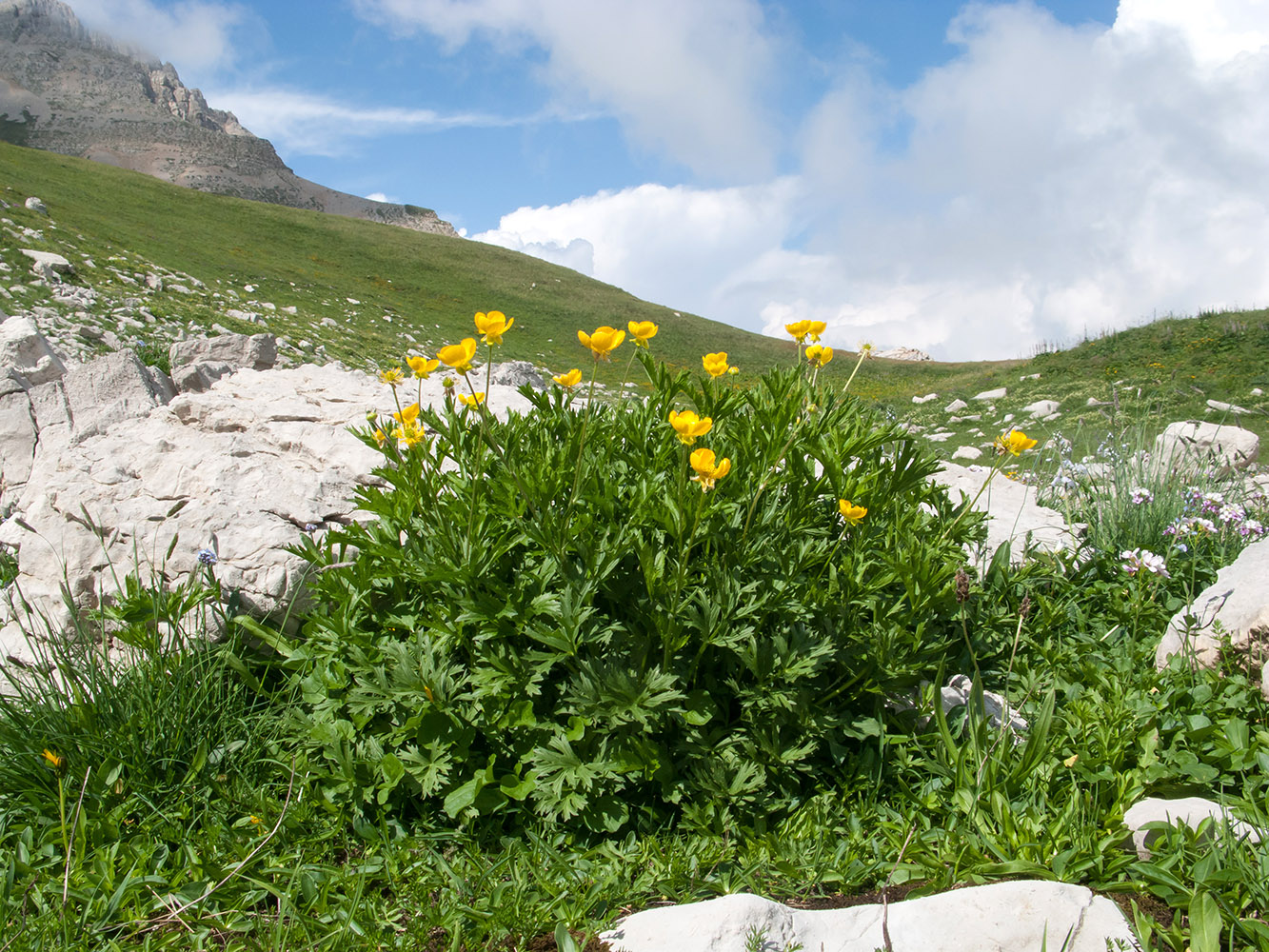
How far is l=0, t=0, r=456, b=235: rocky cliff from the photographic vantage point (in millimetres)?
102188

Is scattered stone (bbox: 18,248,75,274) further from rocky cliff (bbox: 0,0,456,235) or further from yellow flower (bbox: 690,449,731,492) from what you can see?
rocky cliff (bbox: 0,0,456,235)

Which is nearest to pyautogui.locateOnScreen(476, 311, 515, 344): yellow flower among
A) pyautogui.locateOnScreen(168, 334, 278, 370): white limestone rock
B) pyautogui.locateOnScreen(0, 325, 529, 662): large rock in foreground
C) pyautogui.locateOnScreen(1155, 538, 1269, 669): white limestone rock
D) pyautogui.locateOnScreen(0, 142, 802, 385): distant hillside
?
pyautogui.locateOnScreen(0, 325, 529, 662): large rock in foreground

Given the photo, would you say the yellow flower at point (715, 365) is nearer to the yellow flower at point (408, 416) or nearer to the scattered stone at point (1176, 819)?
the yellow flower at point (408, 416)

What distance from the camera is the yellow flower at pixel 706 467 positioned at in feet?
7.72

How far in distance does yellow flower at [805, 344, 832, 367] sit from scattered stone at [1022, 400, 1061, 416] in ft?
38.4

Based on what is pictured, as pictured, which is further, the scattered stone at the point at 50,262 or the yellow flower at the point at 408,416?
the scattered stone at the point at 50,262

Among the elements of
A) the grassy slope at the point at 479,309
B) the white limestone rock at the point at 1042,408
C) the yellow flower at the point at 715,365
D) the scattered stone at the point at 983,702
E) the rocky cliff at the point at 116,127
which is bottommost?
the scattered stone at the point at 983,702

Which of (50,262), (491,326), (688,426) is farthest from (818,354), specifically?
(50,262)

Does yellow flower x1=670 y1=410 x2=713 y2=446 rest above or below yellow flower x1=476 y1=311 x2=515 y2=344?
below

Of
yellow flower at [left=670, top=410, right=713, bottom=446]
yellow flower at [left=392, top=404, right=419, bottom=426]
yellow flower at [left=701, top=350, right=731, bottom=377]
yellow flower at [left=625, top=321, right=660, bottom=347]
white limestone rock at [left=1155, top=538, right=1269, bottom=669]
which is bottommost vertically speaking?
white limestone rock at [left=1155, top=538, right=1269, bottom=669]

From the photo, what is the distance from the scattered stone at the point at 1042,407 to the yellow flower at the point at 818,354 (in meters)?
11.7

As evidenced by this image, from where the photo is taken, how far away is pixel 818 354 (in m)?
3.23

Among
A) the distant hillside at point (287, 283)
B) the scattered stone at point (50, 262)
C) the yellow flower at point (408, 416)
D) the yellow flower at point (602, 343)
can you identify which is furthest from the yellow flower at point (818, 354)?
the scattered stone at point (50, 262)

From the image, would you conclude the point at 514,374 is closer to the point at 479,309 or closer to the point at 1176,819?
the point at 1176,819
